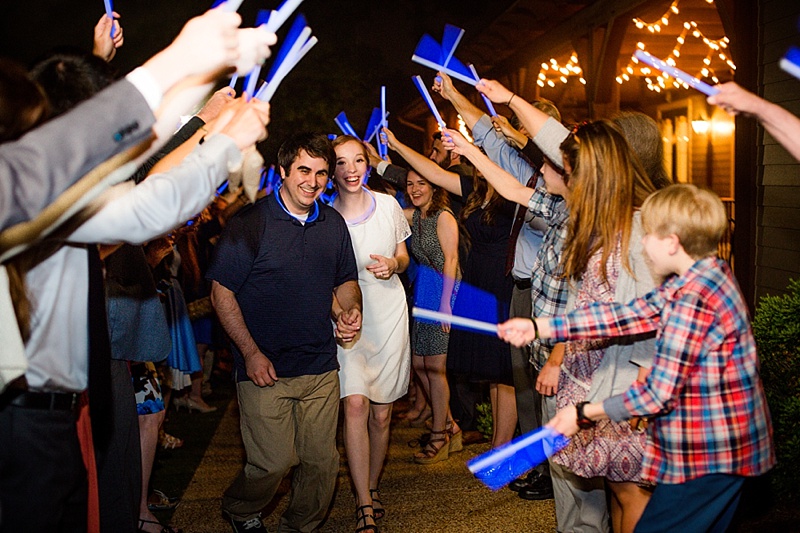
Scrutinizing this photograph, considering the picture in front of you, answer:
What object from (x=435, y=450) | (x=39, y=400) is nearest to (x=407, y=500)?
(x=435, y=450)

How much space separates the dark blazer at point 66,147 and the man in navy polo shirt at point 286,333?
2.09 m

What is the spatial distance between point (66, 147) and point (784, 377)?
12.8 feet

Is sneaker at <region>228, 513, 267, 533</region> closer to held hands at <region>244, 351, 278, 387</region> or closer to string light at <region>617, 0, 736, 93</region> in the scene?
held hands at <region>244, 351, 278, 387</region>

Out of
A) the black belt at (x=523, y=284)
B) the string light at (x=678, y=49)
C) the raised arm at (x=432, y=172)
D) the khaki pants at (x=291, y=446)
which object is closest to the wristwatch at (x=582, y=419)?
the khaki pants at (x=291, y=446)

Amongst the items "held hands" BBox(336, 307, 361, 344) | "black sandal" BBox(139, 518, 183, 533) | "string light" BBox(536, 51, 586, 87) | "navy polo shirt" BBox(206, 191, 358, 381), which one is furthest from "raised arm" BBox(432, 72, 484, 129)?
"string light" BBox(536, 51, 586, 87)

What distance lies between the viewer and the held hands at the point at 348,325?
427 centimetres

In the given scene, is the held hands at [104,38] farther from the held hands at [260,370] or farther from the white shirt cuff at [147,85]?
the white shirt cuff at [147,85]

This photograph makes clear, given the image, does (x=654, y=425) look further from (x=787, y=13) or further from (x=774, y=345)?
(x=787, y=13)

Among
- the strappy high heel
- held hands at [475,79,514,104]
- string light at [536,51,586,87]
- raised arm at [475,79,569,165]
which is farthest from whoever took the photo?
string light at [536,51,586,87]

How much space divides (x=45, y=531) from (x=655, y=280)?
226 centimetres

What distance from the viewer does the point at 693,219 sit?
2549 millimetres

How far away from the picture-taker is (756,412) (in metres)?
2.55

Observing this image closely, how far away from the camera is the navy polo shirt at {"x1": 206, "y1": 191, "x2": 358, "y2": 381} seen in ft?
13.1

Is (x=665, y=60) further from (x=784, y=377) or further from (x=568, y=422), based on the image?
(x=568, y=422)
